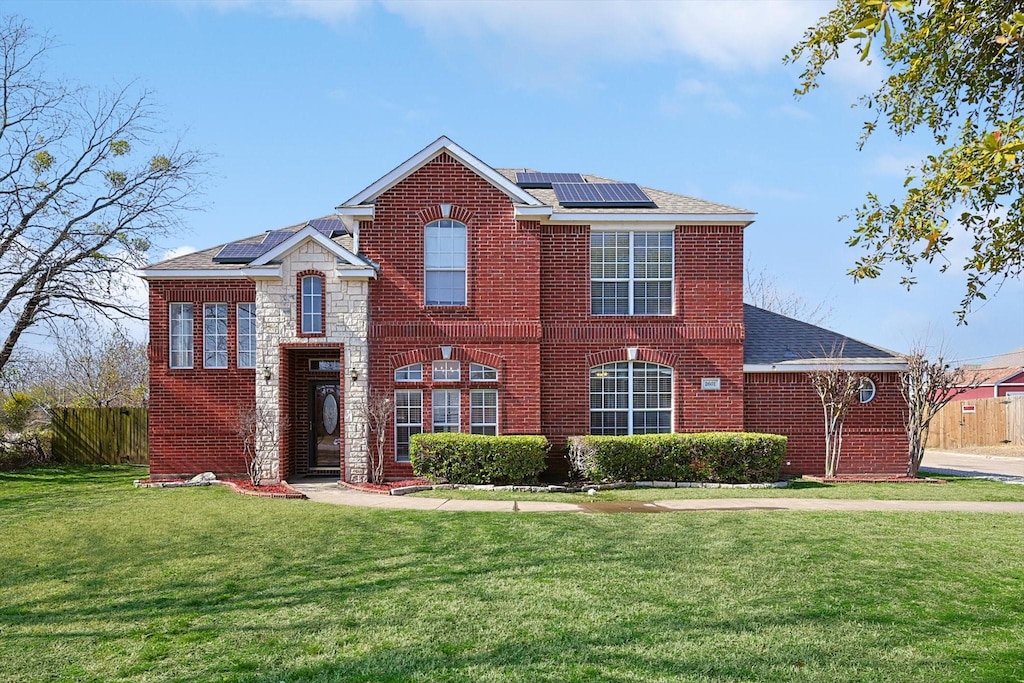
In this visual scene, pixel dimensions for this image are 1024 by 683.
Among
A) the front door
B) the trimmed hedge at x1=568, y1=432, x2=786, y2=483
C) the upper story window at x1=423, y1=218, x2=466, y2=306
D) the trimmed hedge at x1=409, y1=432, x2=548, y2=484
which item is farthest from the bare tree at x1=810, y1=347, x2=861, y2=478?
the front door

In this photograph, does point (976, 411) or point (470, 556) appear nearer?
point (470, 556)

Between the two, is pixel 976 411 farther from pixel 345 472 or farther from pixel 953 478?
pixel 345 472

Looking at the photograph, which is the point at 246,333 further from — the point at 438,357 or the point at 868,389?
the point at 868,389

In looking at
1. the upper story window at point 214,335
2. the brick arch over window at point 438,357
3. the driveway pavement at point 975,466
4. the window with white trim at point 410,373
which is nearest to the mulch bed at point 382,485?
the window with white trim at point 410,373

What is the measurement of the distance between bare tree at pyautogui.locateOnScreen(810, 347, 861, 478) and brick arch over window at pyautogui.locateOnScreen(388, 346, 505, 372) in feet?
24.3

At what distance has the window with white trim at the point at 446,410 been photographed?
60.2 ft

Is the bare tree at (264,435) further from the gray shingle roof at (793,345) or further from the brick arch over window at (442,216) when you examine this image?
the gray shingle roof at (793,345)

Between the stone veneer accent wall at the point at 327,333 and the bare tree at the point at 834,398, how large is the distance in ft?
34.3

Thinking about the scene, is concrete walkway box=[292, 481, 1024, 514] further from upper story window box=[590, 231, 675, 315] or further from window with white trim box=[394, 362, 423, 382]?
upper story window box=[590, 231, 675, 315]

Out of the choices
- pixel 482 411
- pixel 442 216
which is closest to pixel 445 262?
pixel 442 216

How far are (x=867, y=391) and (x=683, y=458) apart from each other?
5297 mm

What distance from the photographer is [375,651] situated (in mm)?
6469

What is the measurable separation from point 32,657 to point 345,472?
1124 centimetres

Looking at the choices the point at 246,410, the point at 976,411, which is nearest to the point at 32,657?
the point at 246,410
